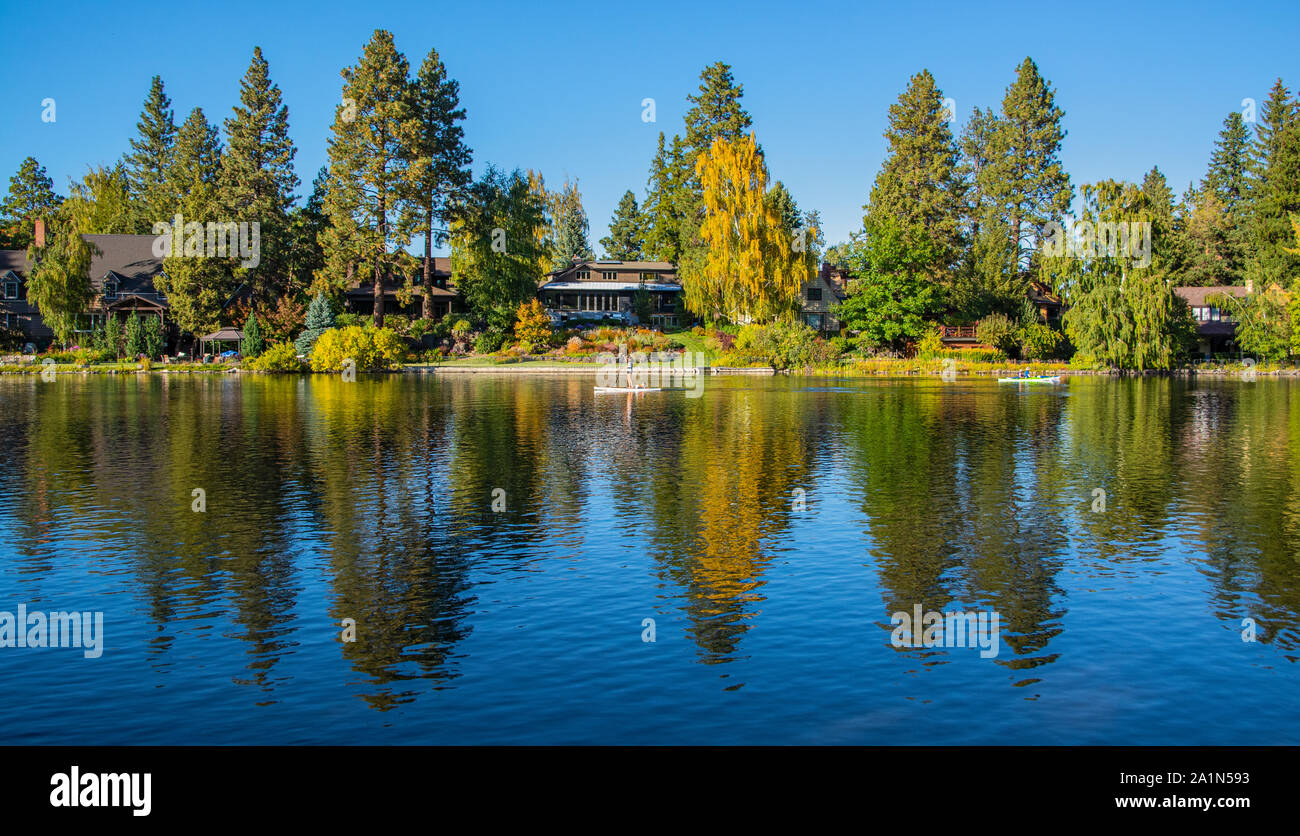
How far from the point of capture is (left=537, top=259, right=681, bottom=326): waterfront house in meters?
115

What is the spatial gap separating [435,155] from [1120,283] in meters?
64.9

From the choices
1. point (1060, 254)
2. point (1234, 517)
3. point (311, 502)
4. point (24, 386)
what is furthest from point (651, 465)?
point (1060, 254)

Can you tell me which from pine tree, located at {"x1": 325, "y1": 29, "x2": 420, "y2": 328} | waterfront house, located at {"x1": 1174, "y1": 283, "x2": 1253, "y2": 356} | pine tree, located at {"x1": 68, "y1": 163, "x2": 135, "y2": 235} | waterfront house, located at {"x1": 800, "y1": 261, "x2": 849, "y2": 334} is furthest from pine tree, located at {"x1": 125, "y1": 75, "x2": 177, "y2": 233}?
waterfront house, located at {"x1": 1174, "y1": 283, "x2": 1253, "y2": 356}

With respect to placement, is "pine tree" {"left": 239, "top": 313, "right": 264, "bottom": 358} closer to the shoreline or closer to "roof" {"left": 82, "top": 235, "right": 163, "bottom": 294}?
the shoreline

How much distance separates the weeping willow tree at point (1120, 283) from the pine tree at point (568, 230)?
80.1m

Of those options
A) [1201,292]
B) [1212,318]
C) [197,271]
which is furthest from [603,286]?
[1201,292]

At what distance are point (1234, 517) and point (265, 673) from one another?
21.9 m

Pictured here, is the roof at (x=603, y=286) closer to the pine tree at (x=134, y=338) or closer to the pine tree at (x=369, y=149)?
the pine tree at (x=369, y=149)

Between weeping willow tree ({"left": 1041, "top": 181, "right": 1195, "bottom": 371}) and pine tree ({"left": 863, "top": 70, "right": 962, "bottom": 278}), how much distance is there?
70.1 feet

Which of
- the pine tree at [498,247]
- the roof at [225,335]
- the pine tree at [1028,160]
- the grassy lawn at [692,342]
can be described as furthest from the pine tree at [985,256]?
the roof at [225,335]

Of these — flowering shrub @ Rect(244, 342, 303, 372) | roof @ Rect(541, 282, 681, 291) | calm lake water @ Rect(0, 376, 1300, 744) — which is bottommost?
calm lake water @ Rect(0, 376, 1300, 744)

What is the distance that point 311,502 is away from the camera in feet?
85.0
